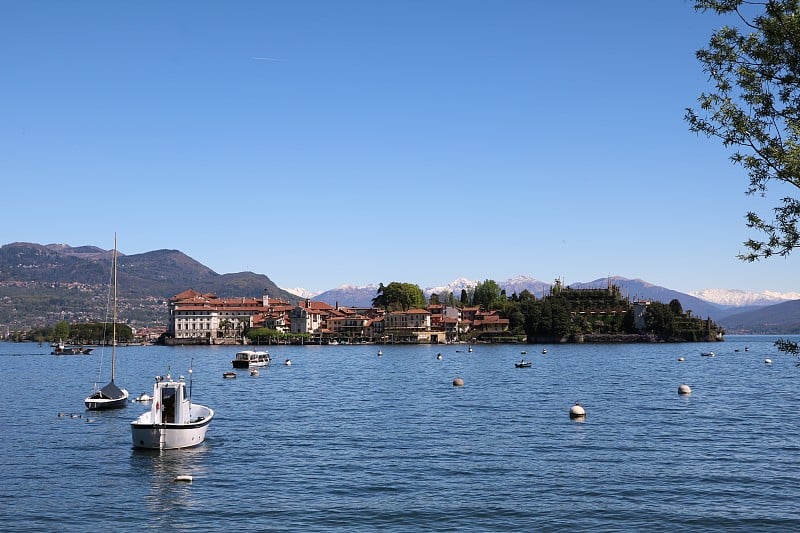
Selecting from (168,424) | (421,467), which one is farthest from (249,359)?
(421,467)

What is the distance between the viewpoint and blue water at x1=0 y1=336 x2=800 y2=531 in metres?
29.5

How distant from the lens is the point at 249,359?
13950 centimetres

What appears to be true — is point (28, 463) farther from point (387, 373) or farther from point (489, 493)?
point (387, 373)

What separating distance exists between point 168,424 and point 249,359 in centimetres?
9777

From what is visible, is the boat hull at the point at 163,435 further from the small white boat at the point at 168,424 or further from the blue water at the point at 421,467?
the blue water at the point at 421,467

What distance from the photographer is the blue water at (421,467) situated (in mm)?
29469

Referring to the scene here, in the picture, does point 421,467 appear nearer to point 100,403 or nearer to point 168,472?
point 168,472

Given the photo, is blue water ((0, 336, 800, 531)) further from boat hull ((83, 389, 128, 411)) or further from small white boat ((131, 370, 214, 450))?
boat hull ((83, 389, 128, 411))

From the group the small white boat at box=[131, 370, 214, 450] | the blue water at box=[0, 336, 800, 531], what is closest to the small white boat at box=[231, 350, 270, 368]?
the blue water at box=[0, 336, 800, 531]

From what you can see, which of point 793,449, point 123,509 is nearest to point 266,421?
point 123,509

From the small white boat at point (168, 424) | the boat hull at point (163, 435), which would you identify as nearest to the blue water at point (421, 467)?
the boat hull at point (163, 435)

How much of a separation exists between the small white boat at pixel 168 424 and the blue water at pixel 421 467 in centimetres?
100

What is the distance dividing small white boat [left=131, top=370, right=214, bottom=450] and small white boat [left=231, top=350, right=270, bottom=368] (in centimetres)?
9042

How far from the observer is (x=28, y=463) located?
40.7 meters
